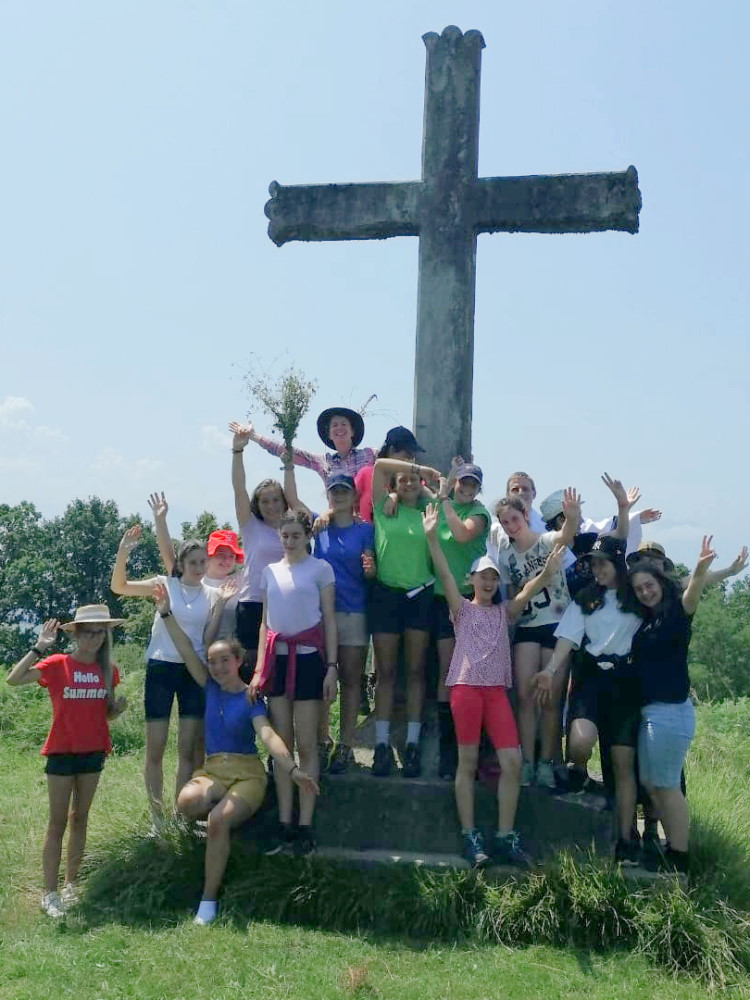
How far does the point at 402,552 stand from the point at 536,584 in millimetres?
774

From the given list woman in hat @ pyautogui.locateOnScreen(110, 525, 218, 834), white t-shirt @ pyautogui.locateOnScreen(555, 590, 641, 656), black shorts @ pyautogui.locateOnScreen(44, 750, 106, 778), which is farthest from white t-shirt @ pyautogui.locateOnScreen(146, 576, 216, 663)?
white t-shirt @ pyautogui.locateOnScreen(555, 590, 641, 656)

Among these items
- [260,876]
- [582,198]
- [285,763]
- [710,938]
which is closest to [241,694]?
[285,763]

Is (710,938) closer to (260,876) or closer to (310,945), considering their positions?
(310,945)

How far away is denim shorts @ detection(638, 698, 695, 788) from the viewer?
16.5ft

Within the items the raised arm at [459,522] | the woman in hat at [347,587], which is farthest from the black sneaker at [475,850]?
the raised arm at [459,522]

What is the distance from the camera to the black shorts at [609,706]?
202 inches

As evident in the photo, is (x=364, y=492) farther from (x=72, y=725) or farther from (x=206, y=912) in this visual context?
(x=206, y=912)

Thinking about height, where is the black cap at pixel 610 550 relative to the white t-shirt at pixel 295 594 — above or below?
above

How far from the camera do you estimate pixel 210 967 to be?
4500 mm

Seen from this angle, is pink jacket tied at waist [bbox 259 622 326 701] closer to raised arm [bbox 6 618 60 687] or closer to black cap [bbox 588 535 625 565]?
raised arm [bbox 6 618 60 687]

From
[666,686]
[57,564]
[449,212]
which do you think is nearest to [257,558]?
[666,686]

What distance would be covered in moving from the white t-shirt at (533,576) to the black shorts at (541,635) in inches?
0.7

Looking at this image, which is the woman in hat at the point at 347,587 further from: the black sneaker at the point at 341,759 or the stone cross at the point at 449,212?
the stone cross at the point at 449,212

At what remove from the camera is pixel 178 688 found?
5.61 metres
